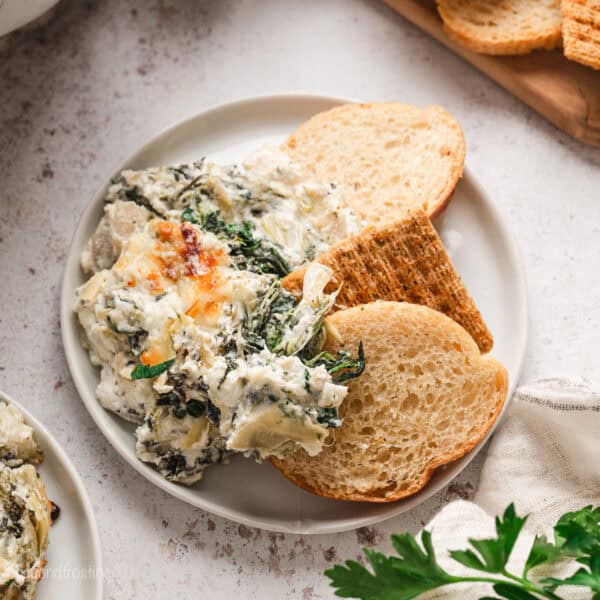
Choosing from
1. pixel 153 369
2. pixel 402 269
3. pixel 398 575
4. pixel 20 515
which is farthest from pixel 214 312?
pixel 398 575

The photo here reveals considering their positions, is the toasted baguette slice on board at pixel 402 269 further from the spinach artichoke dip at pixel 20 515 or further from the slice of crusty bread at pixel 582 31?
the spinach artichoke dip at pixel 20 515

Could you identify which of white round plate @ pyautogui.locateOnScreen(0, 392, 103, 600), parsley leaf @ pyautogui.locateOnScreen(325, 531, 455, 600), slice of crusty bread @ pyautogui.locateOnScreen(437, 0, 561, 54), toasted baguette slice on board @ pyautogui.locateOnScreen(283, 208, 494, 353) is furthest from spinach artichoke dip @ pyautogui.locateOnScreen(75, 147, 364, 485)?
slice of crusty bread @ pyautogui.locateOnScreen(437, 0, 561, 54)

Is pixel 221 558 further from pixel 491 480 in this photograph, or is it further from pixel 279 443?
pixel 491 480

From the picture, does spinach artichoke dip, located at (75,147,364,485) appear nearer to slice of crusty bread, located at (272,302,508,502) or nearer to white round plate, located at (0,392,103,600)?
slice of crusty bread, located at (272,302,508,502)

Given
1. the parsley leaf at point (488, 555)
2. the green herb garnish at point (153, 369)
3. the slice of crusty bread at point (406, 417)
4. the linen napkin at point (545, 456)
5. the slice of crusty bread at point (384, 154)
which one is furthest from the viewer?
the slice of crusty bread at point (384, 154)

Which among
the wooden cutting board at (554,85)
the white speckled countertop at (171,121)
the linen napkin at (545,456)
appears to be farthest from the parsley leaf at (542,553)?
the wooden cutting board at (554,85)

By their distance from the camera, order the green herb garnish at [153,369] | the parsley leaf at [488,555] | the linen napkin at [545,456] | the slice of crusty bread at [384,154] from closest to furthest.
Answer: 1. the parsley leaf at [488,555]
2. the green herb garnish at [153,369]
3. the linen napkin at [545,456]
4. the slice of crusty bread at [384,154]

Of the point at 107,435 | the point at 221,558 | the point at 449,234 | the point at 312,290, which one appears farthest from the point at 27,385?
the point at 449,234
